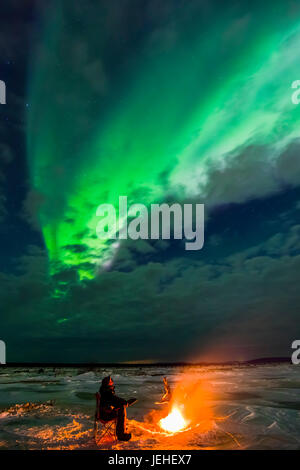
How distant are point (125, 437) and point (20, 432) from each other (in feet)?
13.5

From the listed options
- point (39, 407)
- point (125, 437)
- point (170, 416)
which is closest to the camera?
point (125, 437)

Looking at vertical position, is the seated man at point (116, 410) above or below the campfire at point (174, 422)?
above

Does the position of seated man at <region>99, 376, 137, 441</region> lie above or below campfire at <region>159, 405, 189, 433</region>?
above

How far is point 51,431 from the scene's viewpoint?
9062mm

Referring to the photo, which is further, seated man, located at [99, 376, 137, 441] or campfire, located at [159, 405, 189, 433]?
campfire, located at [159, 405, 189, 433]

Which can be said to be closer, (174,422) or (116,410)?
(116,410)

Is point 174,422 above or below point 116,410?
below

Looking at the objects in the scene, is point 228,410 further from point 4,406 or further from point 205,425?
point 4,406

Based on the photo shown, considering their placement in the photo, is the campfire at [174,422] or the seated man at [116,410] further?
the campfire at [174,422]
